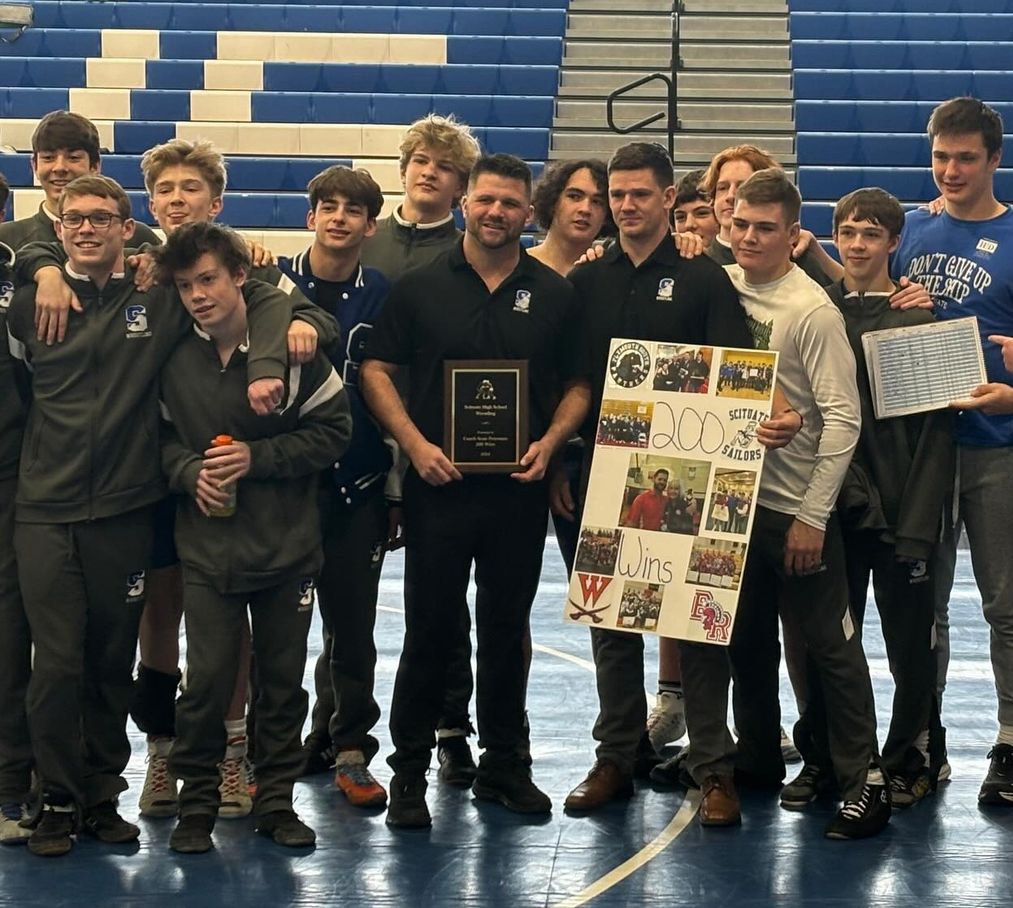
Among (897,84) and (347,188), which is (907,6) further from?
(347,188)

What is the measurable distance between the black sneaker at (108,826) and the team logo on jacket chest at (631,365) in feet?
5.67

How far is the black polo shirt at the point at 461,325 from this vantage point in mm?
4078

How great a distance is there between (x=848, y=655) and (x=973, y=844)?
0.57 metres

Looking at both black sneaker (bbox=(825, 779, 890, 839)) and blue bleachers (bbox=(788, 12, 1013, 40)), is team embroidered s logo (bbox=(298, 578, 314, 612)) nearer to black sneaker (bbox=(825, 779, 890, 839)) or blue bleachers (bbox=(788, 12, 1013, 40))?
black sneaker (bbox=(825, 779, 890, 839))

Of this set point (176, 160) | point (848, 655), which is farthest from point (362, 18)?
point (848, 655)

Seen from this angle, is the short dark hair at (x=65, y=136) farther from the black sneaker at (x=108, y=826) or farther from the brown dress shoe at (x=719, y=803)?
the brown dress shoe at (x=719, y=803)

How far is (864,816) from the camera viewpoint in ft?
13.3

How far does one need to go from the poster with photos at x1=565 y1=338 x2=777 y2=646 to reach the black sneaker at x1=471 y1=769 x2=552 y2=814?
0.50 m

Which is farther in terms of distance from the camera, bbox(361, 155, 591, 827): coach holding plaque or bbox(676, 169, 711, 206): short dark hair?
bbox(676, 169, 711, 206): short dark hair

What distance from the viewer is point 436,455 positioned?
3982mm

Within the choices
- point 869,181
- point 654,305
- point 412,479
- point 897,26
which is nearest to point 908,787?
point 654,305

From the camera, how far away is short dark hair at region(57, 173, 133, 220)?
3.83 m

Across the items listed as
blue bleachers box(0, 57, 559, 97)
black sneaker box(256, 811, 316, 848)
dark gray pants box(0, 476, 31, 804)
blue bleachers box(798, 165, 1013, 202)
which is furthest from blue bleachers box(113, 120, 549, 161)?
black sneaker box(256, 811, 316, 848)

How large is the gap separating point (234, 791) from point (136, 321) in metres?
1.32
